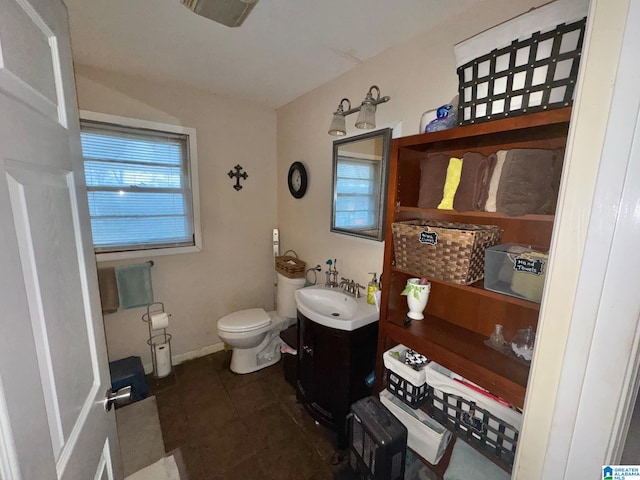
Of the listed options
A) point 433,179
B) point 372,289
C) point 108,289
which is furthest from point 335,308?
point 108,289

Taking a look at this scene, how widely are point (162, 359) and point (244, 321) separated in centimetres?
75

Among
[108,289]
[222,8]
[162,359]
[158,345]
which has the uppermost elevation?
[222,8]

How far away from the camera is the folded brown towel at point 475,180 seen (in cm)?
98

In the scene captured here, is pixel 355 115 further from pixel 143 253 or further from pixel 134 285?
pixel 134 285

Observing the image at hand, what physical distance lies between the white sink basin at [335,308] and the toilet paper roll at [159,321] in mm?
1153

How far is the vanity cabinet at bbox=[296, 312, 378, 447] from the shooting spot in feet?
4.99

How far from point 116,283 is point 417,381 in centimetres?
212

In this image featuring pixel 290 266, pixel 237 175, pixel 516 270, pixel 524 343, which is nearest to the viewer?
pixel 516 270

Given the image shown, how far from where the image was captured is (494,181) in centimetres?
96

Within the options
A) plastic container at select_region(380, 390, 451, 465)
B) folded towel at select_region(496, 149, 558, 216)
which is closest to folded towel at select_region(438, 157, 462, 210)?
folded towel at select_region(496, 149, 558, 216)

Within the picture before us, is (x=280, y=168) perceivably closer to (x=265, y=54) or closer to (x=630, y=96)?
(x=265, y=54)

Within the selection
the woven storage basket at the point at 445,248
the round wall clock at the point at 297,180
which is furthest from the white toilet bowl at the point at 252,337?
the woven storage basket at the point at 445,248

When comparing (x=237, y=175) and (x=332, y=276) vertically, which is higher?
(x=237, y=175)

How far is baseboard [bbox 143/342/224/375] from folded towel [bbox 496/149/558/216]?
2.59 m
